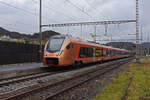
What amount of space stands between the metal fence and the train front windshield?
5.53 meters

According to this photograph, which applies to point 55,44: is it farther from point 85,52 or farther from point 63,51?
point 85,52

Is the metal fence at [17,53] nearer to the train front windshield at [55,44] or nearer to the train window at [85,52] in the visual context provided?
the train front windshield at [55,44]

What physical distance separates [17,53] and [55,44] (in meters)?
6.88

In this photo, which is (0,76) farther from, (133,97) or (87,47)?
(87,47)

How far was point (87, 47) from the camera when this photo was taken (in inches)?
787

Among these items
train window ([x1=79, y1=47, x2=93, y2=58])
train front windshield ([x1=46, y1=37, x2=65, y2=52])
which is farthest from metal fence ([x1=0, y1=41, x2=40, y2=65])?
train window ([x1=79, y1=47, x2=93, y2=58])

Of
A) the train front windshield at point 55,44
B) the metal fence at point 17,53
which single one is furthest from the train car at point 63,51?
the metal fence at point 17,53

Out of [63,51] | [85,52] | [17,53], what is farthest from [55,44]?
[17,53]

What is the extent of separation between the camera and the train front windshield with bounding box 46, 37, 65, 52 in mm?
15180

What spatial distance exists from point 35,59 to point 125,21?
1477 centimetres

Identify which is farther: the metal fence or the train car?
the metal fence

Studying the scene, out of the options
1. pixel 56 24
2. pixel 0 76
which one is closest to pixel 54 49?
pixel 0 76

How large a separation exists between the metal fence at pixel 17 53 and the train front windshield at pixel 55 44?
5.53m

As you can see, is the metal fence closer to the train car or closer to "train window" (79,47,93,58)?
the train car
